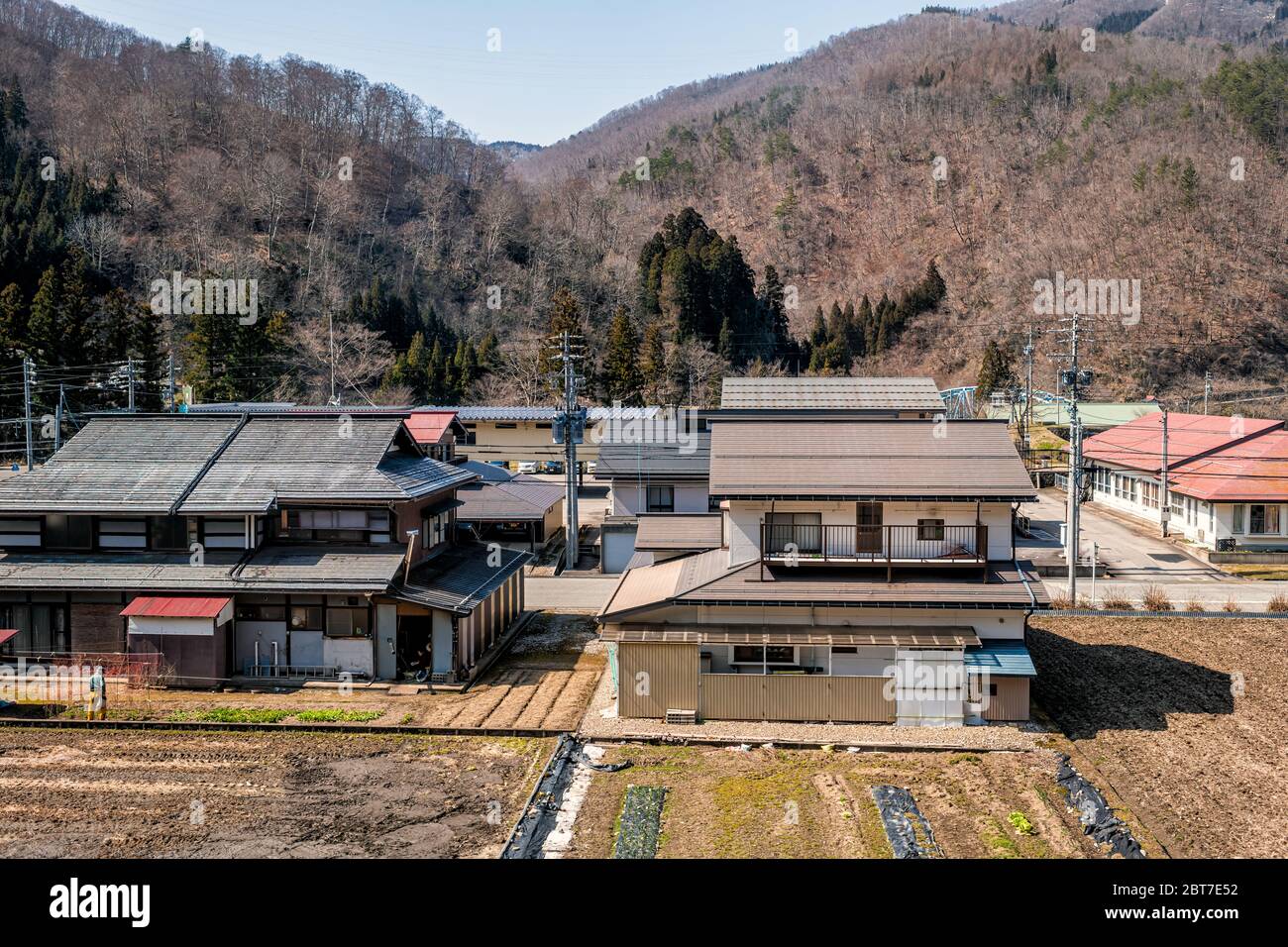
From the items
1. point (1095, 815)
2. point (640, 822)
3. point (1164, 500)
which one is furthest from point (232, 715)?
point (1164, 500)

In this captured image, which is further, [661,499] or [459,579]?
[661,499]

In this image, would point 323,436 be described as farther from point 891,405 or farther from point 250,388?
point 250,388

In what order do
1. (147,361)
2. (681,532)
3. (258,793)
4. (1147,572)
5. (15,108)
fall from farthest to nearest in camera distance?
1. (15,108)
2. (147,361)
3. (1147,572)
4. (681,532)
5. (258,793)

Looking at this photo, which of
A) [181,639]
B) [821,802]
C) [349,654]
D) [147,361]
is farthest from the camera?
[147,361]

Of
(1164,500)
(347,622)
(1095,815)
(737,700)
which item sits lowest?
(1095,815)

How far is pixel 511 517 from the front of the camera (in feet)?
117

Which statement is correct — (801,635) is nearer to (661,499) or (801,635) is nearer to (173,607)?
(173,607)

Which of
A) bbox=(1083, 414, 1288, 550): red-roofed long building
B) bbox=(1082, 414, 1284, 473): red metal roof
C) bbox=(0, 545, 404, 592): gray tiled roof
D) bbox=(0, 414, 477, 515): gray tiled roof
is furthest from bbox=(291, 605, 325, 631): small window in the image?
bbox=(1082, 414, 1284, 473): red metal roof

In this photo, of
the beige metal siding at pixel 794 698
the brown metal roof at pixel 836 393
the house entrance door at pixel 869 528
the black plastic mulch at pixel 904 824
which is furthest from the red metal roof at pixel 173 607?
the brown metal roof at pixel 836 393

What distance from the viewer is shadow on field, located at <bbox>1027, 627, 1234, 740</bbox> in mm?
18391

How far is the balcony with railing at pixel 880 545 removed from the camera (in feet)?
63.7

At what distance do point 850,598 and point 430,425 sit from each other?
2295 centimetres

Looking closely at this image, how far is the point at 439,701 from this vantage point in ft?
65.3
